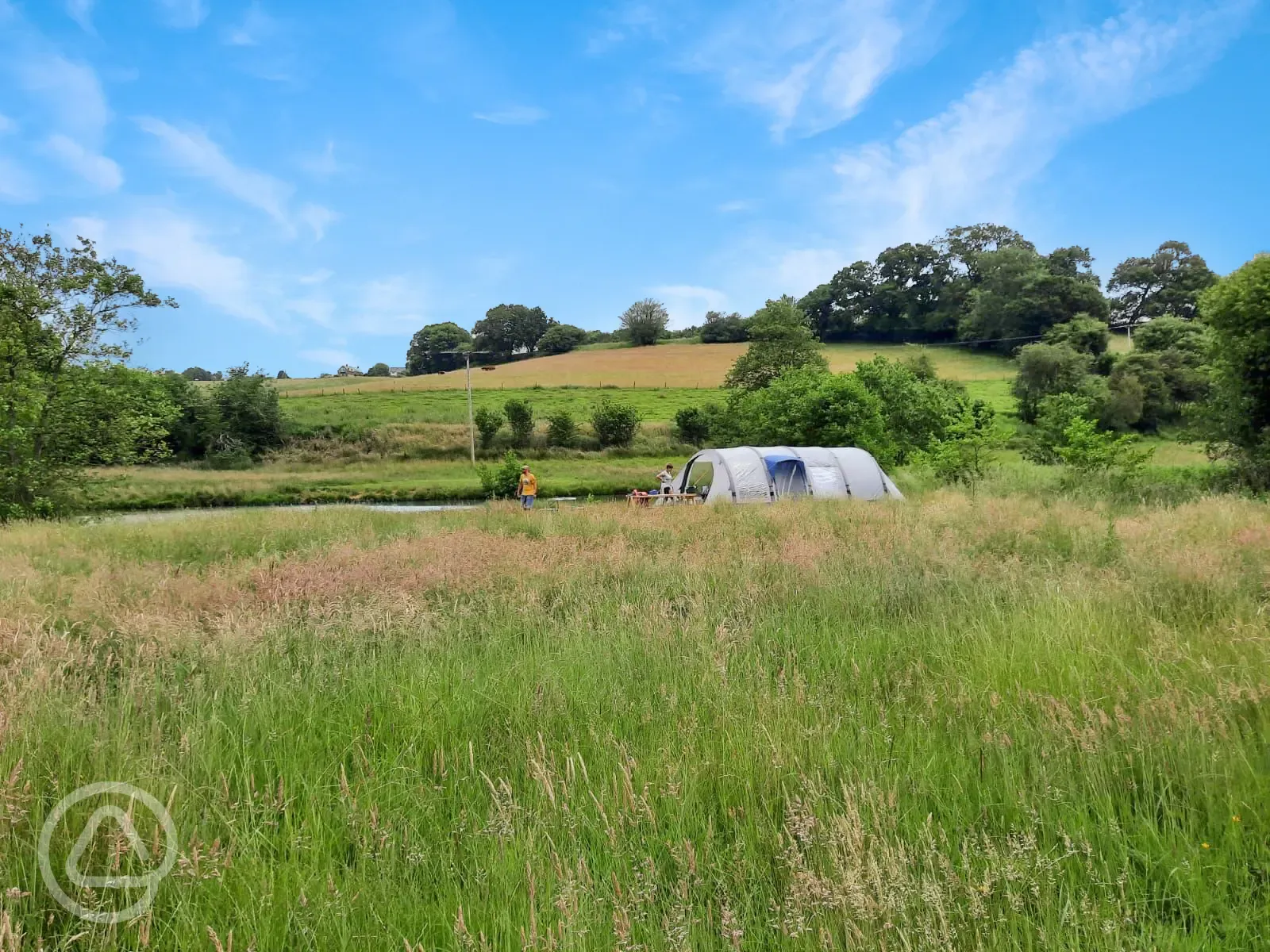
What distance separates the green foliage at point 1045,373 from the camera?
52.2 meters

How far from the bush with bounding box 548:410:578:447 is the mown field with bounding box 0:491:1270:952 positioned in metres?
53.3

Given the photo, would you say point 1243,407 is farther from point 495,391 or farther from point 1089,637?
point 495,391

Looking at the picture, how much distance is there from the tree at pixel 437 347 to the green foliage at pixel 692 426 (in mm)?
77858

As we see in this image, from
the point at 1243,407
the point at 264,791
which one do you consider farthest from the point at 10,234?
the point at 1243,407

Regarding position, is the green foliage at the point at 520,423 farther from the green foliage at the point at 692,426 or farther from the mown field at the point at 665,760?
the mown field at the point at 665,760

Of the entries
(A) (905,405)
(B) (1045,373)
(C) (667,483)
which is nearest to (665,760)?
(C) (667,483)

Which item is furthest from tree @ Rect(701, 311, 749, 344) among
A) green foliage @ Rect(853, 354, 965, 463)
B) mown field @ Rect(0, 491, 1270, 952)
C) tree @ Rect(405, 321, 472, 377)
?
mown field @ Rect(0, 491, 1270, 952)

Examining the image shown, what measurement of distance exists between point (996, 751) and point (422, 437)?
2410 inches

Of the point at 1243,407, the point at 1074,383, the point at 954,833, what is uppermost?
the point at 1074,383

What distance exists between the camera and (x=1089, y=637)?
4441 millimetres

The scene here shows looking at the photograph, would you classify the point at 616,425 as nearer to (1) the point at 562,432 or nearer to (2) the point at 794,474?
(1) the point at 562,432

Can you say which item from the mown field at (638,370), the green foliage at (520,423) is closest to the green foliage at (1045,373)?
the mown field at (638,370)

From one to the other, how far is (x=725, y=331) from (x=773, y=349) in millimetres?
59813

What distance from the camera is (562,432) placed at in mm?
59875
